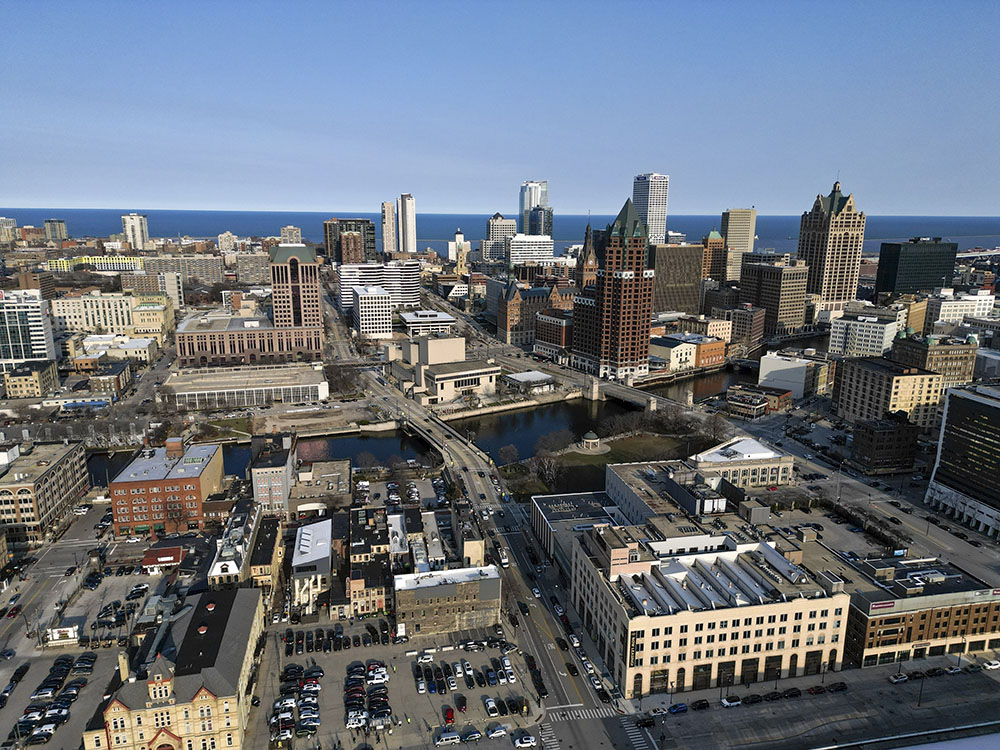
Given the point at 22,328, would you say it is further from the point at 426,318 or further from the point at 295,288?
the point at 426,318

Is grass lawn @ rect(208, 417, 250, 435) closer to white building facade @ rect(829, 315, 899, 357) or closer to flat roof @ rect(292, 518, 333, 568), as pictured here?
flat roof @ rect(292, 518, 333, 568)

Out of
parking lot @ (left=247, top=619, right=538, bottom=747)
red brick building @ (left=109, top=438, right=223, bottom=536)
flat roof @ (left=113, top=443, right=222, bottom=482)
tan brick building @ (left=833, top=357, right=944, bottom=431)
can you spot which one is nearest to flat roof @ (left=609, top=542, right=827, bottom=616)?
parking lot @ (left=247, top=619, right=538, bottom=747)

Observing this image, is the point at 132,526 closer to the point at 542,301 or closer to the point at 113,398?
the point at 113,398

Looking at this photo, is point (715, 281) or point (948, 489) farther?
point (715, 281)

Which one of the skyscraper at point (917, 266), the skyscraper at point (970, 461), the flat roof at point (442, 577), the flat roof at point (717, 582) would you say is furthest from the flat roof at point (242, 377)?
the skyscraper at point (917, 266)

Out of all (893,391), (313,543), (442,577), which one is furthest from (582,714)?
(893,391)

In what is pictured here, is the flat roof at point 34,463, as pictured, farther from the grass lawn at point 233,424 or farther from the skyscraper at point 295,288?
the skyscraper at point 295,288

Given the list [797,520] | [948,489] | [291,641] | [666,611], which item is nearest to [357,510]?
[291,641]
